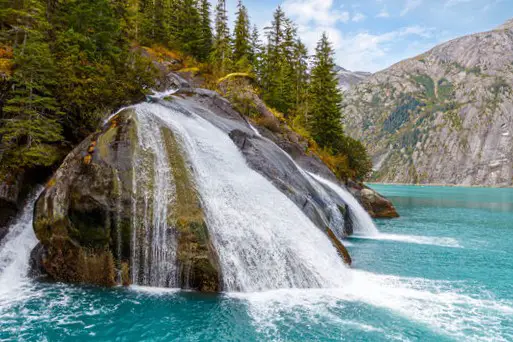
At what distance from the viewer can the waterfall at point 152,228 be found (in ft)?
42.4

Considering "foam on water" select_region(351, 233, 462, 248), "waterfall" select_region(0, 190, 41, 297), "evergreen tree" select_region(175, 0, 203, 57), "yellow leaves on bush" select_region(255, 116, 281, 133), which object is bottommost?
"foam on water" select_region(351, 233, 462, 248)

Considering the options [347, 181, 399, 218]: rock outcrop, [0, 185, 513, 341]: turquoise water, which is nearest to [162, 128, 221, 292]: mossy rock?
[0, 185, 513, 341]: turquoise water

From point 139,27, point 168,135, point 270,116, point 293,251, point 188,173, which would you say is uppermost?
point 139,27

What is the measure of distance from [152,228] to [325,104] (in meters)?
39.5

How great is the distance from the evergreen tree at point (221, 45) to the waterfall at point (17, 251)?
94.4 feet

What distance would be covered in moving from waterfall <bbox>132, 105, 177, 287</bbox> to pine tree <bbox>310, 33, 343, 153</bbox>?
36319 mm

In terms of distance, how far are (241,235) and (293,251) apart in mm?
2479

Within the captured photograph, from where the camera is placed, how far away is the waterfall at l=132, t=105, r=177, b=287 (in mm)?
12938

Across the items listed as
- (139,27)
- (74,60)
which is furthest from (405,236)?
(139,27)

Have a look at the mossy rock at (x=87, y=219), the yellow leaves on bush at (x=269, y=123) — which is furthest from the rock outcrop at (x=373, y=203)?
the mossy rock at (x=87, y=219)

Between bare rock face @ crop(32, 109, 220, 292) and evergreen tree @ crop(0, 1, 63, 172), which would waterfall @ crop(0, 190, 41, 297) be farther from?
evergreen tree @ crop(0, 1, 63, 172)

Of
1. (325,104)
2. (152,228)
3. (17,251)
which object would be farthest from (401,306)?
(325,104)

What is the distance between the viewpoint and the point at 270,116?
33781mm

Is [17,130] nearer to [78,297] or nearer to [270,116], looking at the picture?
[78,297]
